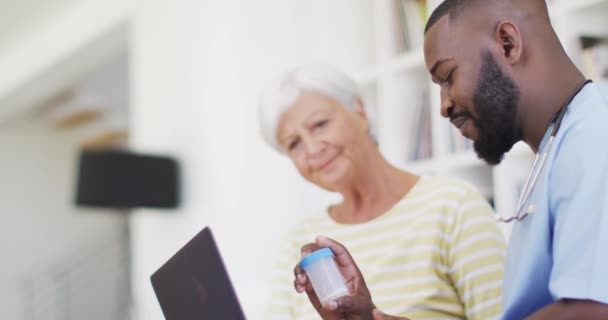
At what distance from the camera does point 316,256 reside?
1.14m

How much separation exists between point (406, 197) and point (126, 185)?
185 cm

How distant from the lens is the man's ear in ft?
3.29

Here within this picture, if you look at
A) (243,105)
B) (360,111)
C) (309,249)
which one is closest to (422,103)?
(243,105)

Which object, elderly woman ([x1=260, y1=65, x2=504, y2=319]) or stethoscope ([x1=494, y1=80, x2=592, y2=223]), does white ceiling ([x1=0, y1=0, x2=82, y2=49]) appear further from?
stethoscope ([x1=494, y1=80, x2=592, y2=223])

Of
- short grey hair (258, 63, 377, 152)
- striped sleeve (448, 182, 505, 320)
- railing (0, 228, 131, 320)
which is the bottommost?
railing (0, 228, 131, 320)

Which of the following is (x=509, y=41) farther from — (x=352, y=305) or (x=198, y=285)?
(x=198, y=285)

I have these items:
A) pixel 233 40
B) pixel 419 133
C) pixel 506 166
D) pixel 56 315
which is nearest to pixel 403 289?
pixel 506 166

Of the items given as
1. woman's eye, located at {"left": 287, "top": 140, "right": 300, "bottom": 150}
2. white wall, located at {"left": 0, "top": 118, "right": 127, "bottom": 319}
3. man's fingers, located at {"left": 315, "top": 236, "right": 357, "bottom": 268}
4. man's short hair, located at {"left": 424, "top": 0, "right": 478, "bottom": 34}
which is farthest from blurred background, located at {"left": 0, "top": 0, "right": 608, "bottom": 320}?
white wall, located at {"left": 0, "top": 118, "right": 127, "bottom": 319}

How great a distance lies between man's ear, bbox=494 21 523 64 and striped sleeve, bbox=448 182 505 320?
442 millimetres

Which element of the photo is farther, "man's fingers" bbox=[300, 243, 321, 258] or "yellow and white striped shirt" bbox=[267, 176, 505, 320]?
"yellow and white striped shirt" bbox=[267, 176, 505, 320]

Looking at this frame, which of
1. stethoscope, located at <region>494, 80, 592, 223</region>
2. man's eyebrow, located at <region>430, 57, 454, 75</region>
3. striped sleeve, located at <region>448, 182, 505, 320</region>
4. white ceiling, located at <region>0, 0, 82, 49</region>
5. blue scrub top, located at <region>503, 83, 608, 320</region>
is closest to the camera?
blue scrub top, located at <region>503, 83, 608, 320</region>

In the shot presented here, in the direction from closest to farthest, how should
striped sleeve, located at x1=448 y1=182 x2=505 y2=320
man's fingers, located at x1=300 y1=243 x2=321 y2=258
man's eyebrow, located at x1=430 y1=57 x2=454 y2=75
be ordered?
man's eyebrow, located at x1=430 y1=57 x2=454 y2=75 < man's fingers, located at x1=300 y1=243 x2=321 y2=258 < striped sleeve, located at x1=448 y1=182 x2=505 y2=320

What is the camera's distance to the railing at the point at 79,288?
5739mm

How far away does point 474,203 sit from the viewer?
1411 mm
